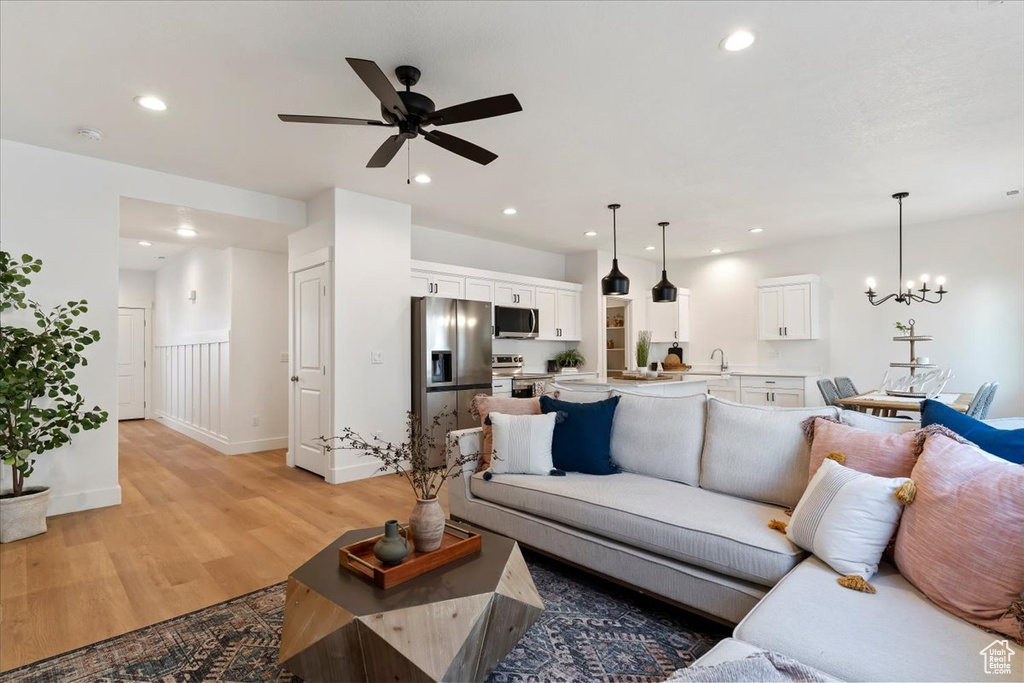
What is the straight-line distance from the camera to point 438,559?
179 cm

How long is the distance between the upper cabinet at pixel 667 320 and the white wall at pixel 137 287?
8434mm

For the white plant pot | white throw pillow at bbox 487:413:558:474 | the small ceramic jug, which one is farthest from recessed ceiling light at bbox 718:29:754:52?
the white plant pot

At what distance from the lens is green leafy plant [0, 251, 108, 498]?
320 cm

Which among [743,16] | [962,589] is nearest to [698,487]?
[962,589]

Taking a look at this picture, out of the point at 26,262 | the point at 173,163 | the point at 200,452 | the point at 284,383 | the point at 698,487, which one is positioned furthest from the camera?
the point at 284,383

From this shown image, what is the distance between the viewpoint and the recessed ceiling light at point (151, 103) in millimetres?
2922

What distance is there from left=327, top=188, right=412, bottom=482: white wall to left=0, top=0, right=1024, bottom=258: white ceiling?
1.41ft

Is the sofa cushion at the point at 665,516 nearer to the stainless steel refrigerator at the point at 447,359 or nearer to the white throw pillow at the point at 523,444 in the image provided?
the white throw pillow at the point at 523,444

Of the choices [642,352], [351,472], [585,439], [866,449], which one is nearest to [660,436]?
[585,439]

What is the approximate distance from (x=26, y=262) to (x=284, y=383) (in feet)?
10.4

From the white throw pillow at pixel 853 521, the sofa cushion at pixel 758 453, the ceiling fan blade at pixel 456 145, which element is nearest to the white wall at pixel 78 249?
the ceiling fan blade at pixel 456 145

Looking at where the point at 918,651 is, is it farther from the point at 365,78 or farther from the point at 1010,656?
the point at 365,78

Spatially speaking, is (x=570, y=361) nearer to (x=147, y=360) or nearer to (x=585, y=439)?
(x=585, y=439)

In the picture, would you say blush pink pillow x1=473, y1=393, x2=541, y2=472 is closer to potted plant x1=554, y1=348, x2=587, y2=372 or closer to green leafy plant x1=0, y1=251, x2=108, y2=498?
green leafy plant x1=0, y1=251, x2=108, y2=498
